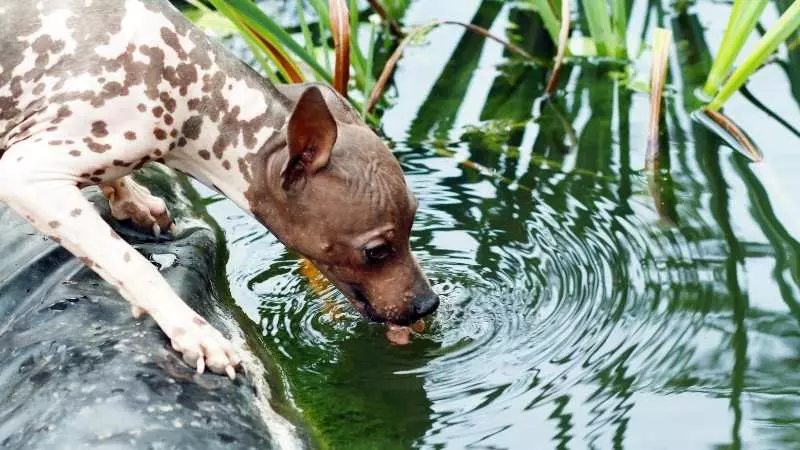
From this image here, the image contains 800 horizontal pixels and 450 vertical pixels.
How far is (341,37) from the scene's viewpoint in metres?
4.48

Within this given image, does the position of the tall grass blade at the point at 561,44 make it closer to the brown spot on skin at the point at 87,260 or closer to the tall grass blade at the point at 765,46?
the tall grass blade at the point at 765,46

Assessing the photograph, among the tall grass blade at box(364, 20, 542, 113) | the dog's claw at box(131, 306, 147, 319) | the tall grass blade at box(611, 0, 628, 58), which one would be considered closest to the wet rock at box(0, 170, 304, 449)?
the dog's claw at box(131, 306, 147, 319)

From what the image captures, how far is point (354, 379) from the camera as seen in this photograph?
11.0 ft

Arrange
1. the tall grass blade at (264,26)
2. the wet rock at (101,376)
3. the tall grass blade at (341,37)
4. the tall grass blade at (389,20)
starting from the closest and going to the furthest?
the wet rock at (101,376) → the tall grass blade at (264,26) → the tall grass blade at (341,37) → the tall grass blade at (389,20)

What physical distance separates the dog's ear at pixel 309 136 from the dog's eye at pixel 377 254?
0.83ft

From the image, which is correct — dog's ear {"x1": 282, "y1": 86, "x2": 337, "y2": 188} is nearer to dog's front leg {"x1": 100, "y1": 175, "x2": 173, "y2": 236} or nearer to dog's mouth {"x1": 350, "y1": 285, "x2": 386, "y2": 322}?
dog's mouth {"x1": 350, "y1": 285, "x2": 386, "y2": 322}

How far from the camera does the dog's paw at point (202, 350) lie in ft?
9.70

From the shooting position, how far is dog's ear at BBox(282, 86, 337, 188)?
2934 millimetres

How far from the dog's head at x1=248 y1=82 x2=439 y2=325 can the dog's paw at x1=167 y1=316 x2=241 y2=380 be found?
41cm

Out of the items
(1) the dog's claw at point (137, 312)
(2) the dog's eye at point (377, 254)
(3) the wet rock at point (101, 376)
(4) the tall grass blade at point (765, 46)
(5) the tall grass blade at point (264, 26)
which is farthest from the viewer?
(4) the tall grass blade at point (765, 46)

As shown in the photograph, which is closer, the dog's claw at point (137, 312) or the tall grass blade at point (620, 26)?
the dog's claw at point (137, 312)

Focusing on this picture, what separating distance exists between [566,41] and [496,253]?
1.35 metres

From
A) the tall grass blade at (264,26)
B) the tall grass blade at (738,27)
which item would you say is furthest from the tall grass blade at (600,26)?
the tall grass blade at (264,26)

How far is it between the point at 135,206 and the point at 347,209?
805 millimetres
